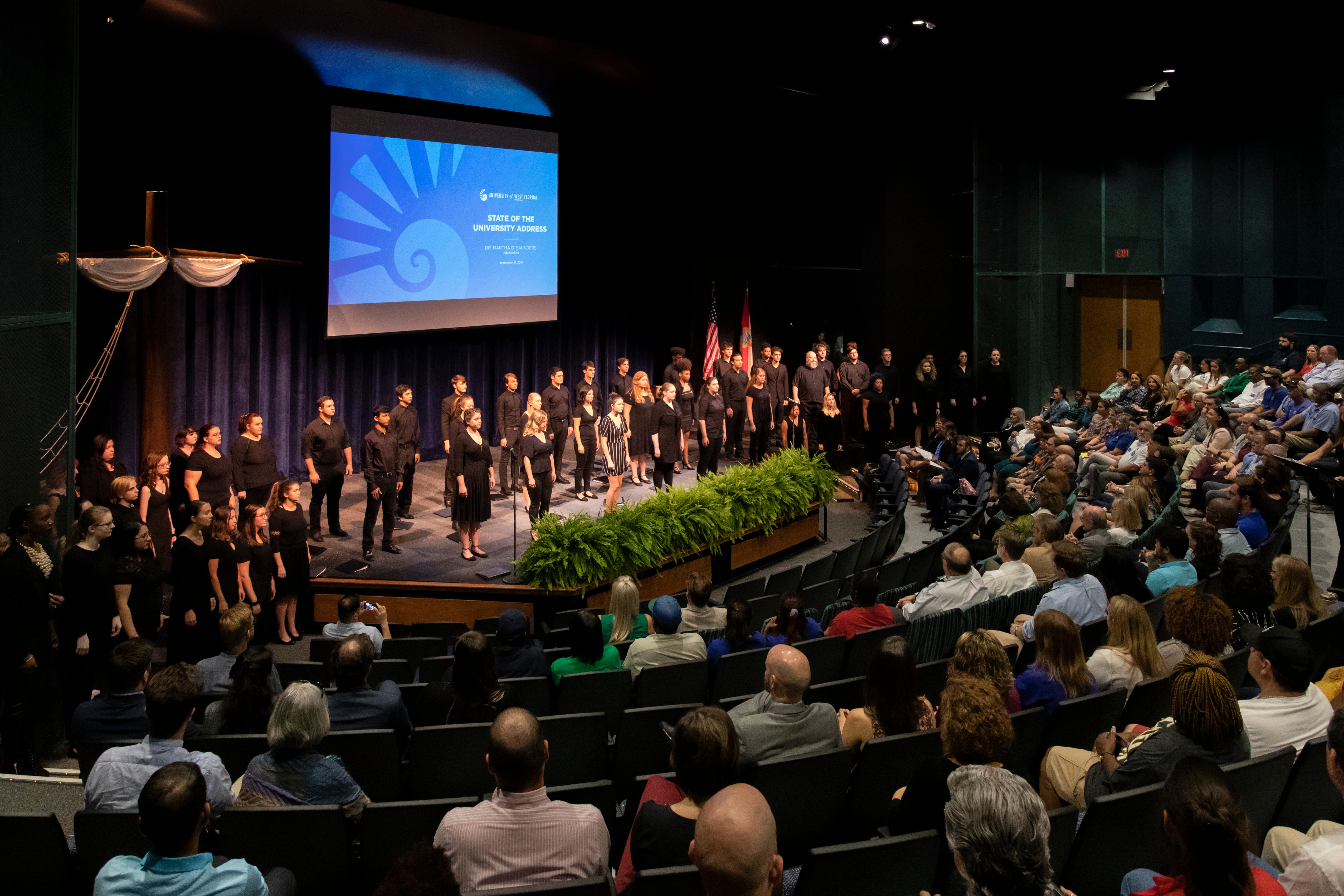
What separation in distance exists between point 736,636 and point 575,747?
5.57 feet

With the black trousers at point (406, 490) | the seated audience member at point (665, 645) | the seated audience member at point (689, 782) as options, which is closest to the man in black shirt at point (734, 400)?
the black trousers at point (406, 490)

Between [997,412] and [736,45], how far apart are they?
25.0 ft

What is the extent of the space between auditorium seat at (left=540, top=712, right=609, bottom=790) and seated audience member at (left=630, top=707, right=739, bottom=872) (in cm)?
116

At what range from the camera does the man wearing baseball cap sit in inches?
149

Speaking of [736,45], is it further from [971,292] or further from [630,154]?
[971,292]

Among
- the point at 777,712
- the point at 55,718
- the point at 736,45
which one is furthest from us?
the point at 736,45

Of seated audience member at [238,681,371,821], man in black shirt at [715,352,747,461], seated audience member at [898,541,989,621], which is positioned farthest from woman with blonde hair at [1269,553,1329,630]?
man in black shirt at [715,352,747,461]

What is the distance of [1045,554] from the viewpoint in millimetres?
6992

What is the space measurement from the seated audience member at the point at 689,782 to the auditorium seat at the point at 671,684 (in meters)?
2.04

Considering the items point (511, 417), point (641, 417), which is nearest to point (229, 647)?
point (511, 417)

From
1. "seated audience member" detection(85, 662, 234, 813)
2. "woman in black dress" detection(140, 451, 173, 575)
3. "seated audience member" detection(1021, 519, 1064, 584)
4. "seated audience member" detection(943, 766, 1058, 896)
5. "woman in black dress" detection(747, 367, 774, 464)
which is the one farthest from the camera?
"woman in black dress" detection(747, 367, 774, 464)

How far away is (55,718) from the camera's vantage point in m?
6.36

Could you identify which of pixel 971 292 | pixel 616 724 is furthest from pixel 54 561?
pixel 971 292

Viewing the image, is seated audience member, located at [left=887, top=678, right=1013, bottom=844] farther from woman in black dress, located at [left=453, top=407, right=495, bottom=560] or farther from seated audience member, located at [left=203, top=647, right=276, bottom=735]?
woman in black dress, located at [left=453, top=407, right=495, bottom=560]
